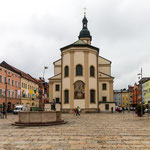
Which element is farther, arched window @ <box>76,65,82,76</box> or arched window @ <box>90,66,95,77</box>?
arched window @ <box>90,66,95,77</box>

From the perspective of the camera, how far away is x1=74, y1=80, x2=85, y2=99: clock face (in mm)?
40159


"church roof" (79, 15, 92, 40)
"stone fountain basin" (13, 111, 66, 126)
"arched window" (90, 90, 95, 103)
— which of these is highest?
"church roof" (79, 15, 92, 40)

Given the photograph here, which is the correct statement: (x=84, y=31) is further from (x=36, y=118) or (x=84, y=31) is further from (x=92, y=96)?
(x=36, y=118)

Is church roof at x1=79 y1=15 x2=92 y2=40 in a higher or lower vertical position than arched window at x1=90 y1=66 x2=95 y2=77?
higher

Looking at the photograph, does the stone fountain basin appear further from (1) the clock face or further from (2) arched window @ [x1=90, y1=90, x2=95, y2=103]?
(2) arched window @ [x1=90, y1=90, x2=95, y2=103]

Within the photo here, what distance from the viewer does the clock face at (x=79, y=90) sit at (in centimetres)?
4016

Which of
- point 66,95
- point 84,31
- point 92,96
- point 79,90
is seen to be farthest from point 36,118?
point 84,31

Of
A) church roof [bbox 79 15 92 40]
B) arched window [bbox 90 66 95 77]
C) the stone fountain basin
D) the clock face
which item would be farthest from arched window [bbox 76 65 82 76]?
church roof [bbox 79 15 92 40]

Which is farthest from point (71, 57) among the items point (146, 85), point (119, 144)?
point (146, 85)

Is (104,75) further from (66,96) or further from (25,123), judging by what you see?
(25,123)

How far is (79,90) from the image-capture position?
132 feet

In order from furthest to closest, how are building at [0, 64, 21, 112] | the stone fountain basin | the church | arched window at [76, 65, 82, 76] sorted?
1. building at [0, 64, 21, 112]
2. arched window at [76, 65, 82, 76]
3. the church
4. the stone fountain basin

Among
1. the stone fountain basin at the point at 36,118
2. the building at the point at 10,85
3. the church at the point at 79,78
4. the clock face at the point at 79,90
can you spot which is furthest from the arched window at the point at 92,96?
the stone fountain basin at the point at 36,118

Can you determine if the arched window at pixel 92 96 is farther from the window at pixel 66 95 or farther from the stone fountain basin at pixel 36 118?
the stone fountain basin at pixel 36 118
